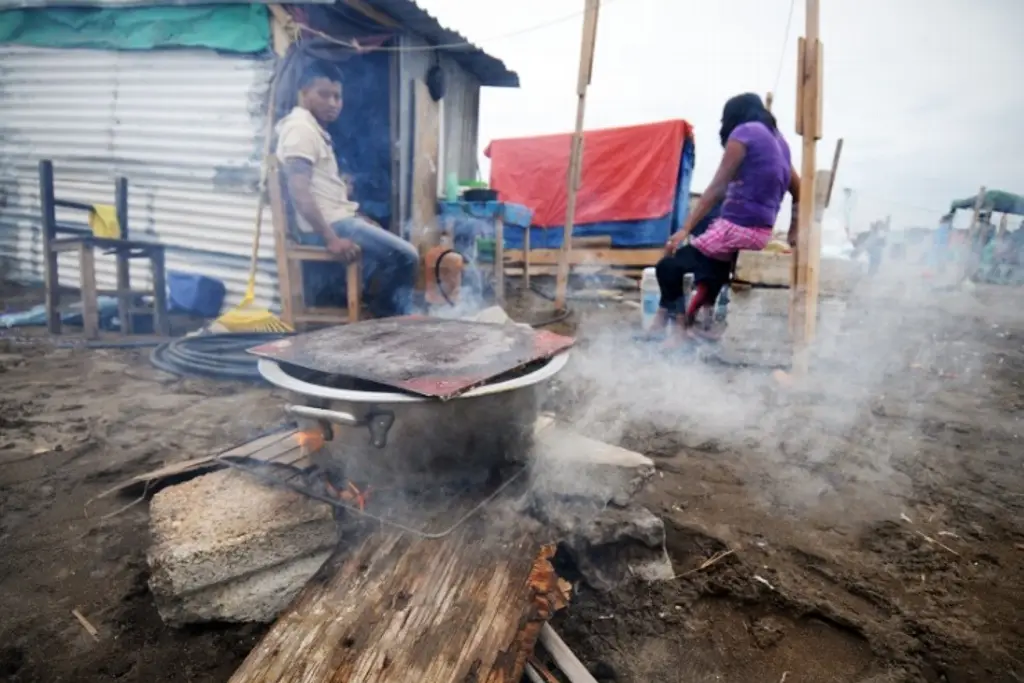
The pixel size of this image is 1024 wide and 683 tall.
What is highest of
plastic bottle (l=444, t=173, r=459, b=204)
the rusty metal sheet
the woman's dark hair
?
the woman's dark hair

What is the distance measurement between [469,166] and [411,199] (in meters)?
2.69

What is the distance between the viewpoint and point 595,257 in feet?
35.1

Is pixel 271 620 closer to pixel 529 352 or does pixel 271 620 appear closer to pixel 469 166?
pixel 529 352

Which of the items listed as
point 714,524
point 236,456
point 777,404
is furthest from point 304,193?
point 777,404

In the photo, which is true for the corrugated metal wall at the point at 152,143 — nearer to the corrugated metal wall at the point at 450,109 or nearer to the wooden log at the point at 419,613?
the corrugated metal wall at the point at 450,109

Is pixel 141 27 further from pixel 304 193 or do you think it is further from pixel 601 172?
pixel 601 172

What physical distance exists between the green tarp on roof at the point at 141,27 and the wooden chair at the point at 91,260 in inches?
68.8

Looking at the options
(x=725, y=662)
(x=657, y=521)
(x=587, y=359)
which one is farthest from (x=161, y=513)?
(x=587, y=359)

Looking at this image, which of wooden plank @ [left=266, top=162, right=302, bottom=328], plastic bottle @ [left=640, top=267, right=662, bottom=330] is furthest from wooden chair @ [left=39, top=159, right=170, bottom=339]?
plastic bottle @ [left=640, top=267, right=662, bottom=330]

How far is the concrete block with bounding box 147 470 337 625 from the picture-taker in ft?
5.26

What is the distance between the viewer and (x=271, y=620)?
1.73 meters

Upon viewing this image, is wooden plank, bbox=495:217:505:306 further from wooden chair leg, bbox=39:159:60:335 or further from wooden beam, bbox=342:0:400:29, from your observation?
wooden chair leg, bbox=39:159:60:335

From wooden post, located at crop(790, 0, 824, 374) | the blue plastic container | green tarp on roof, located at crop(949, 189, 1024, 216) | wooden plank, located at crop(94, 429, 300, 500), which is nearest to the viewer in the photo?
wooden plank, located at crop(94, 429, 300, 500)

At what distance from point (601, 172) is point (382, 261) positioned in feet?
22.7
